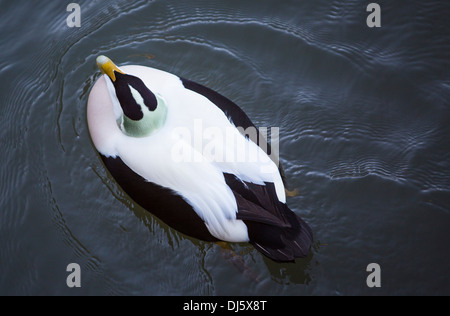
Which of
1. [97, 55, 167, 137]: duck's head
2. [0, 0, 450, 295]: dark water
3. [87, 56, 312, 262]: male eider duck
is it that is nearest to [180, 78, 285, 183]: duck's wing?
[87, 56, 312, 262]: male eider duck

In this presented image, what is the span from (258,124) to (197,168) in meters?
0.92

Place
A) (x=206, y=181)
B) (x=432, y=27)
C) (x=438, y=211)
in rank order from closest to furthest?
(x=206, y=181)
(x=438, y=211)
(x=432, y=27)

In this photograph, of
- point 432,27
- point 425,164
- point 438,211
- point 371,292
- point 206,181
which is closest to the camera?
point 206,181

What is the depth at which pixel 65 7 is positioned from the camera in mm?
3701

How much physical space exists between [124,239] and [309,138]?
4.44 ft

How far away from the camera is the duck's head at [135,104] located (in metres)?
2.49

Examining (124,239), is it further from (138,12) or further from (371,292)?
(138,12)

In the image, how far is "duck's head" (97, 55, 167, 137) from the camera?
249 cm

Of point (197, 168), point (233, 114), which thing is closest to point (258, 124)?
point (233, 114)

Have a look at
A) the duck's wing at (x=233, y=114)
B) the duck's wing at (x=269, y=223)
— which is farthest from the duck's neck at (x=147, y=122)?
the duck's wing at (x=269, y=223)

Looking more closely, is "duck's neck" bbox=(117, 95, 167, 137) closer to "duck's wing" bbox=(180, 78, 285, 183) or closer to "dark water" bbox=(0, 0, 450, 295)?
"duck's wing" bbox=(180, 78, 285, 183)

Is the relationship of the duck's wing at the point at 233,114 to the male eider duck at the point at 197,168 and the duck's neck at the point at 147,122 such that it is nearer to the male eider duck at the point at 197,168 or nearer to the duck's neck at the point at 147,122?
the male eider duck at the point at 197,168

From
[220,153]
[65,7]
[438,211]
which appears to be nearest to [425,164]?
[438,211]

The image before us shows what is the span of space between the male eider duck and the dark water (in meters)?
0.30
